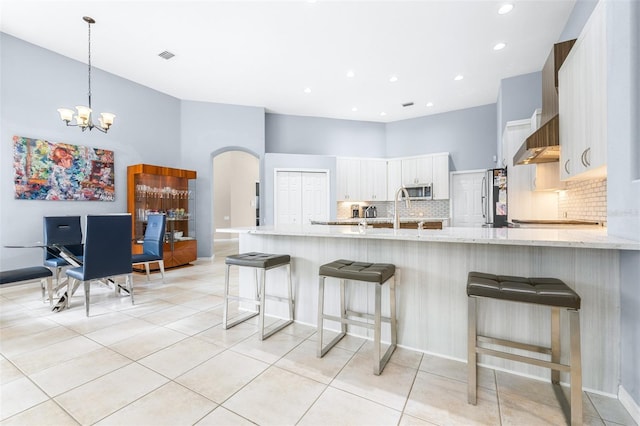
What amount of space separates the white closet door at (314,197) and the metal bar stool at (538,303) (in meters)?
5.32

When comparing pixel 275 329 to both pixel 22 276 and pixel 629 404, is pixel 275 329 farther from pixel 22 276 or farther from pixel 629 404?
pixel 22 276

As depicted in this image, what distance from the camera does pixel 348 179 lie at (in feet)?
23.8

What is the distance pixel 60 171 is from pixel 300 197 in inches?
171

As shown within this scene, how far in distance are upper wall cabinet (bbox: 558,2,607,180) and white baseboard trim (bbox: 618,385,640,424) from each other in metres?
1.35

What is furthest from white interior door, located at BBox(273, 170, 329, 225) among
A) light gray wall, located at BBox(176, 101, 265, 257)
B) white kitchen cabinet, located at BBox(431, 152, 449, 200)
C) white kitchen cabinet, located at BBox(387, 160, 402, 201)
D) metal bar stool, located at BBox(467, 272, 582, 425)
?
metal bar stool, located at BBox(467, 272, 582, 425)

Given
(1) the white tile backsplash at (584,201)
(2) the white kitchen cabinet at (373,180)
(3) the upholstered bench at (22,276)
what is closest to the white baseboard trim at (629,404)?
(1) the white tile backsplash at (584,201)

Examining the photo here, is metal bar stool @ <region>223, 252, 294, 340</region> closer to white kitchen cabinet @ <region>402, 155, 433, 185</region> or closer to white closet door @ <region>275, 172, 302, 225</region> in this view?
white closet door @ <region>275, 172, 302, 225</region>

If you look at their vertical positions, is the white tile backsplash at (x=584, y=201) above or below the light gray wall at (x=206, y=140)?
below

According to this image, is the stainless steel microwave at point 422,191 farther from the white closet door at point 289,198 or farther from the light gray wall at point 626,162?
the light gray wall at point 626,162

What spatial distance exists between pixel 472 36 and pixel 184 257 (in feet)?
19.9

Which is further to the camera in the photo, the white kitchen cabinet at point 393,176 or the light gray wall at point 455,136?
the white kitchen cabinet at point 393,176

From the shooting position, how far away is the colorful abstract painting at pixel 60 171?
13.4ft

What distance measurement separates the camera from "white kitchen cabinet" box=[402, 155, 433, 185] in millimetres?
6988

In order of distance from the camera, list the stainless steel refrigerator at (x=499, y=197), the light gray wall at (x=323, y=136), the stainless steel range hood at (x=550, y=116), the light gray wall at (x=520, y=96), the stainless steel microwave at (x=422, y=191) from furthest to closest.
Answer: the light gray wall at (x=323, y=136) → the stainless steel microwave at (x=422, y=191) → the light gray wall at (x=520, y=96) → the stainless steel refrigerator at (x=499, y=197) → the stainless steel range hood at (x=550, y=116)
